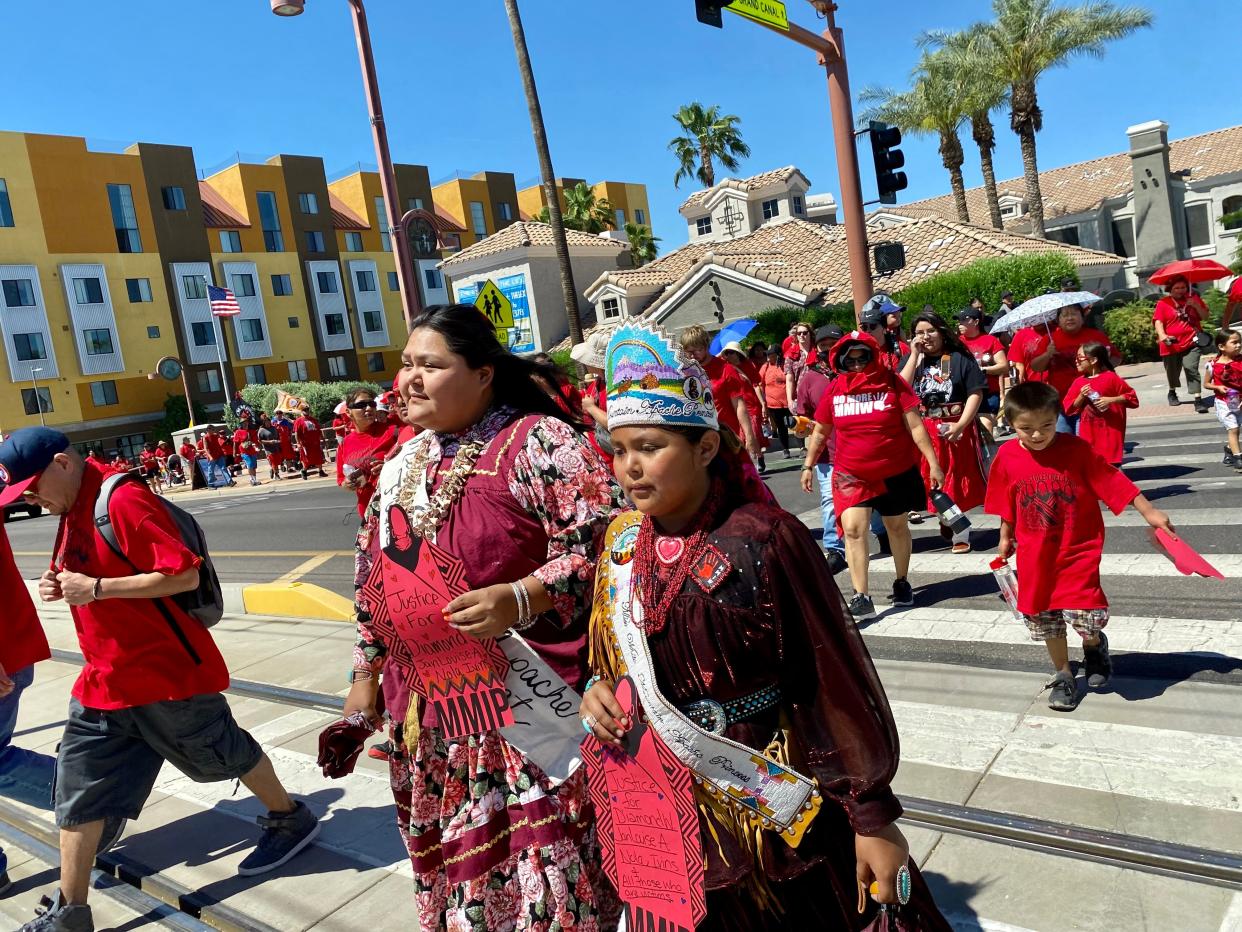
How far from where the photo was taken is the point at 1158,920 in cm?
258

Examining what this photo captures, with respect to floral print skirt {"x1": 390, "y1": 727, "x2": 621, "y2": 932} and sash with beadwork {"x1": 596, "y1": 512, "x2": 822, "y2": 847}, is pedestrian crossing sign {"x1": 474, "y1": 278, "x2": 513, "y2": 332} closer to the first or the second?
floral print skirt {"x1": 390, "y1": 727, "x2": 621, "y2": 932}

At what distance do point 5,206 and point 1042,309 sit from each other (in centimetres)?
5086


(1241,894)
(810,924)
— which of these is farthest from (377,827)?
(1241,894)

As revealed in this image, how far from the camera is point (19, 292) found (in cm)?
4525

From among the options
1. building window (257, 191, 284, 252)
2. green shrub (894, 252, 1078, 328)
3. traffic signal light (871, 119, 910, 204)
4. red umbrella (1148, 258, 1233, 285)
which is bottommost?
red umbrella (1148, 258, 1233, 285)

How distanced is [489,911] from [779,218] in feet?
141

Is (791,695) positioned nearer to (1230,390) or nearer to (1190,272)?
(1230,390)

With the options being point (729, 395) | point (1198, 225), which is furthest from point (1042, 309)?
point (1198, 225)

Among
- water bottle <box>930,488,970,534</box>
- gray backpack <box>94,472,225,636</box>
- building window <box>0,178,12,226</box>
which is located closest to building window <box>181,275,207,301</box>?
building window <box>0,178,12,226</box>

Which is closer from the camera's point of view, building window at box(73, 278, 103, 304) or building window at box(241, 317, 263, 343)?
building window at box(73, 278, 103, 304)

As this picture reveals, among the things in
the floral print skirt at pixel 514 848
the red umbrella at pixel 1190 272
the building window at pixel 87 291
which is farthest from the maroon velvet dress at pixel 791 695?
the building window at pixel 87 291

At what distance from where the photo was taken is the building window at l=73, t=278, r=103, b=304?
4709cm

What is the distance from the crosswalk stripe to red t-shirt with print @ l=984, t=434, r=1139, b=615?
859mm

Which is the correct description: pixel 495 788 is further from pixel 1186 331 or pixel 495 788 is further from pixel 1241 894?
pixel 1186 331
